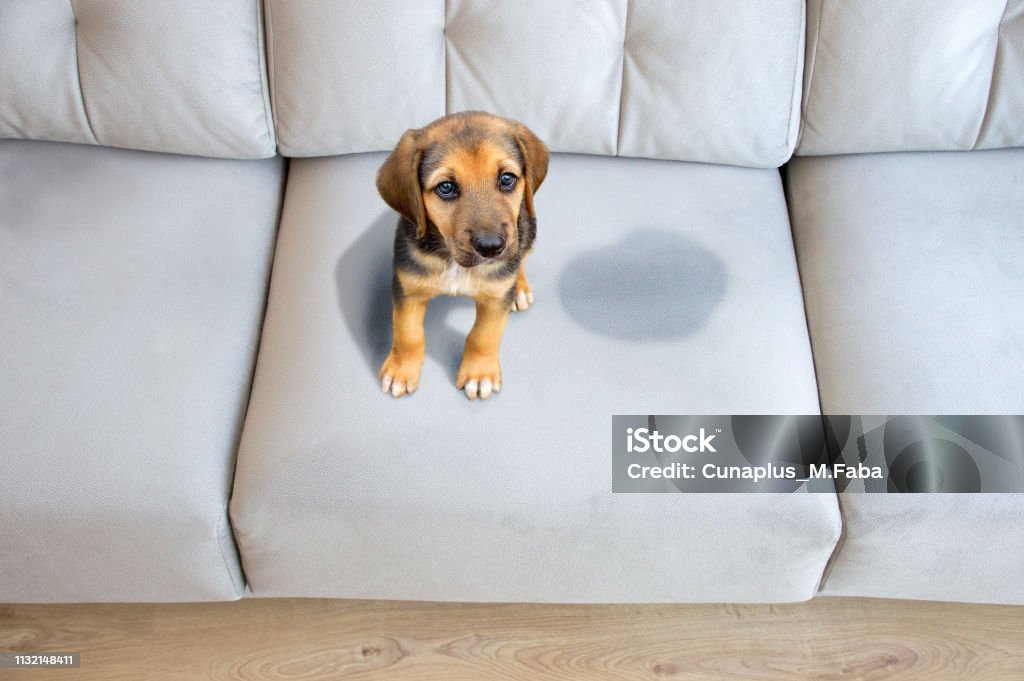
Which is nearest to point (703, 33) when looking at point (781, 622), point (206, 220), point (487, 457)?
point (487, 457)

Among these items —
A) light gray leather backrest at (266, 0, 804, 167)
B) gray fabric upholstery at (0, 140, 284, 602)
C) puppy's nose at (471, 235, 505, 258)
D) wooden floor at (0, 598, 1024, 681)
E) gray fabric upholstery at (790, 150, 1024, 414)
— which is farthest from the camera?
wooden floor at (0, 598, 1024, 681)

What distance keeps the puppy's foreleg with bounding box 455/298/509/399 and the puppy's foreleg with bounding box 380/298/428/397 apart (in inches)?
3.6

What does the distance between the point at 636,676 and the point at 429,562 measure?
622 millimetres

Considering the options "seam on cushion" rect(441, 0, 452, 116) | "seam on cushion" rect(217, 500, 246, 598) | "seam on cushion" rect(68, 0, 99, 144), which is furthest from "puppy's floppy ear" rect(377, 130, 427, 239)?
"seam on cushion" rect(68, 0, 99, 144)

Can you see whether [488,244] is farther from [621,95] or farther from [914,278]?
[914,278]

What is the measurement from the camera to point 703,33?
184 cm

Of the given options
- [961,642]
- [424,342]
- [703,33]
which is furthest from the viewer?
[961,642]

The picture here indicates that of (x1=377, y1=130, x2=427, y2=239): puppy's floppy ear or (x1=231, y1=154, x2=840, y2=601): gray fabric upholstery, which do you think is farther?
(x1=231, y1=154, x2=840, y2=601): gray fabric upholstery

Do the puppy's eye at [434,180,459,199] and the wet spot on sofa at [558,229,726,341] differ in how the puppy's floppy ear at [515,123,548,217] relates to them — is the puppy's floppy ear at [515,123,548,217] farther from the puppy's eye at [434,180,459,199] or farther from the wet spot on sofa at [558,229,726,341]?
the wet spot on sofa at [558,229,726,341]

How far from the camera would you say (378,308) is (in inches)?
70.8

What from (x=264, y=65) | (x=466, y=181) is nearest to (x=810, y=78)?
(x=466, y=181)

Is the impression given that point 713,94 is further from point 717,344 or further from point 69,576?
point 69,576

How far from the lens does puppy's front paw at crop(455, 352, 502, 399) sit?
5.45ft

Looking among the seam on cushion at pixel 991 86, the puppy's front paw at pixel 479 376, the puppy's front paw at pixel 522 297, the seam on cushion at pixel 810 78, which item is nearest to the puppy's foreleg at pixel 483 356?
the puppy's front paw at pixel 479 376
